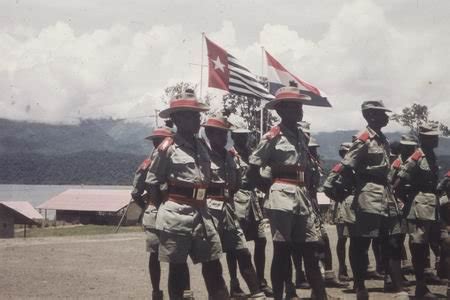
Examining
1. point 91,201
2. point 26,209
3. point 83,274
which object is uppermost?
point 91,201

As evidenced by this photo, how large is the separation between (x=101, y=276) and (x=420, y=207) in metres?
5.89

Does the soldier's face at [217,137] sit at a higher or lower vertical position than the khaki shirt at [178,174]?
higher

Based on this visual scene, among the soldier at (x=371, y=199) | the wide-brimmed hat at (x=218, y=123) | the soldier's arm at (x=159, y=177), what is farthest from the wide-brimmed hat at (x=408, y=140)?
the soldier's arm at (x=159, y=177)

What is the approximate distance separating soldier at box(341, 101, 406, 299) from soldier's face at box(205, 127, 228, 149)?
1.42 meters

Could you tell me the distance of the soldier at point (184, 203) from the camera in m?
5.96

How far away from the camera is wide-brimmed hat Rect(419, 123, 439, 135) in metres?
7.99

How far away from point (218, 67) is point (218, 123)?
22.5ft

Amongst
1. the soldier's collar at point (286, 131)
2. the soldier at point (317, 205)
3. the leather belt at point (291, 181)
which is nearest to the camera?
the leather belt at point (291, 181)

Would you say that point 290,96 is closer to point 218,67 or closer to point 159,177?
point 159,177

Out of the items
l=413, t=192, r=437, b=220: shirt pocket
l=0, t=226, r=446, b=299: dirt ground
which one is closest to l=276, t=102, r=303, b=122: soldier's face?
l=413, t=192, r=437, b=220: shirt pocket

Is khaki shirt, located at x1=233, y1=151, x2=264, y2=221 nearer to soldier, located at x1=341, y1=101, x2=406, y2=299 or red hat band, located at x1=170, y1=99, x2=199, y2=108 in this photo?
soldier, located at x1=341, y1=101, x2=406, y2=299

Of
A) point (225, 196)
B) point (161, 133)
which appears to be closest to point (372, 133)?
point (225, 196)

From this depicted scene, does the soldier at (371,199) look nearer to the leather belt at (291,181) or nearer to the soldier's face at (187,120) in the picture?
the leather belt at (291,181)

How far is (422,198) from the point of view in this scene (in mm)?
8000
